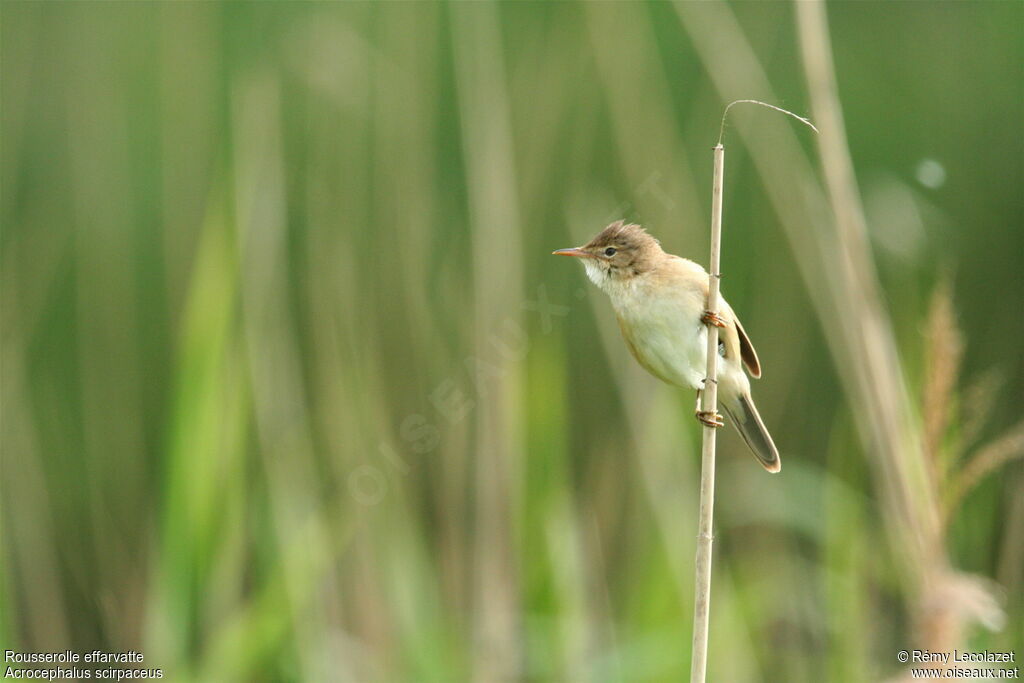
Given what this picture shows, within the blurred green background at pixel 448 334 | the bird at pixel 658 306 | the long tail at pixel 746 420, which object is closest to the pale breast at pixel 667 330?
the bird at pixel 658 306

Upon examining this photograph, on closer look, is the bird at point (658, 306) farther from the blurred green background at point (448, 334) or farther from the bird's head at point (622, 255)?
the blurred green background at point (448, 334)

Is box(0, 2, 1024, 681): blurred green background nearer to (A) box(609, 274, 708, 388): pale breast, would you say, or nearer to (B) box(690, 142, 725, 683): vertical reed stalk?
(A) box(609, 274, 708, 388): pale breast

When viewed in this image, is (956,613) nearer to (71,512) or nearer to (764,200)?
(764,200)

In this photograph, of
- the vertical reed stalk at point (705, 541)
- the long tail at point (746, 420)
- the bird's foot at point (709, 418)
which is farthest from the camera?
the long tail at point (746, 420)

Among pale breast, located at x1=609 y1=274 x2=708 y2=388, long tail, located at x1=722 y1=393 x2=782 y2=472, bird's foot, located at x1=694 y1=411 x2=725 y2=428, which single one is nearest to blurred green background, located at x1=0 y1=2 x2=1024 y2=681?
long tail, located at x1=722 y1=393 x2=782 y2=472

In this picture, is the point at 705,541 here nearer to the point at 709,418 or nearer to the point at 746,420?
the point at 709,418
